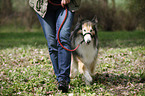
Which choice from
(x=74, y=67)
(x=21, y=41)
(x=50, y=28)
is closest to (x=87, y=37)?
(x=50, y=28)

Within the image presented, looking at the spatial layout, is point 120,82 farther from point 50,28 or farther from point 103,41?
point 103,41

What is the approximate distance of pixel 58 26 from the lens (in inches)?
112

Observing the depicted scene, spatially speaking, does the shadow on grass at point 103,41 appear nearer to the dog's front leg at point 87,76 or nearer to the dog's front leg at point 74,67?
the dog's front leg at point 74,67

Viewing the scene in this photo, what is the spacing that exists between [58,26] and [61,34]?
12 cm

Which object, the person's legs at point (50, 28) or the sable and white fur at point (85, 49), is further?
the sable and white fur at point (85, 49)

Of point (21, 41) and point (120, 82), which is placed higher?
point (21, 41)

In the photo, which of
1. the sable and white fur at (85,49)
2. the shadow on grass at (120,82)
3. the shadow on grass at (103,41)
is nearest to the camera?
the sable and white fur at (85,49)

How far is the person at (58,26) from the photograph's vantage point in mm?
2820

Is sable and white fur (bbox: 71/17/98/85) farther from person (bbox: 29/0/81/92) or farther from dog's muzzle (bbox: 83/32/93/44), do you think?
person (bbox: 29/0/81/92)

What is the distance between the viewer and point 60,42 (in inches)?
113

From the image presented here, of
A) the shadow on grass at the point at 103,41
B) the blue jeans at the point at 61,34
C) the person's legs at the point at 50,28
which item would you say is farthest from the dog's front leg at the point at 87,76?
the shadow on grass at the point at 103,41

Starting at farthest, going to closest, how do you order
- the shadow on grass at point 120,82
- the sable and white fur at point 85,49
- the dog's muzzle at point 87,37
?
the shadow on grass at point 120,82 < the sable and white fur at point 85,49 < the dog's muzzle at point 87,37

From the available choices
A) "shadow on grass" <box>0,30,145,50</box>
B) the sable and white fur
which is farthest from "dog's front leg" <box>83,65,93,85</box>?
"shadow on grass" <box>0,30,145,50</box>

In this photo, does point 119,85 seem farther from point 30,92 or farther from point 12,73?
point 12,73
